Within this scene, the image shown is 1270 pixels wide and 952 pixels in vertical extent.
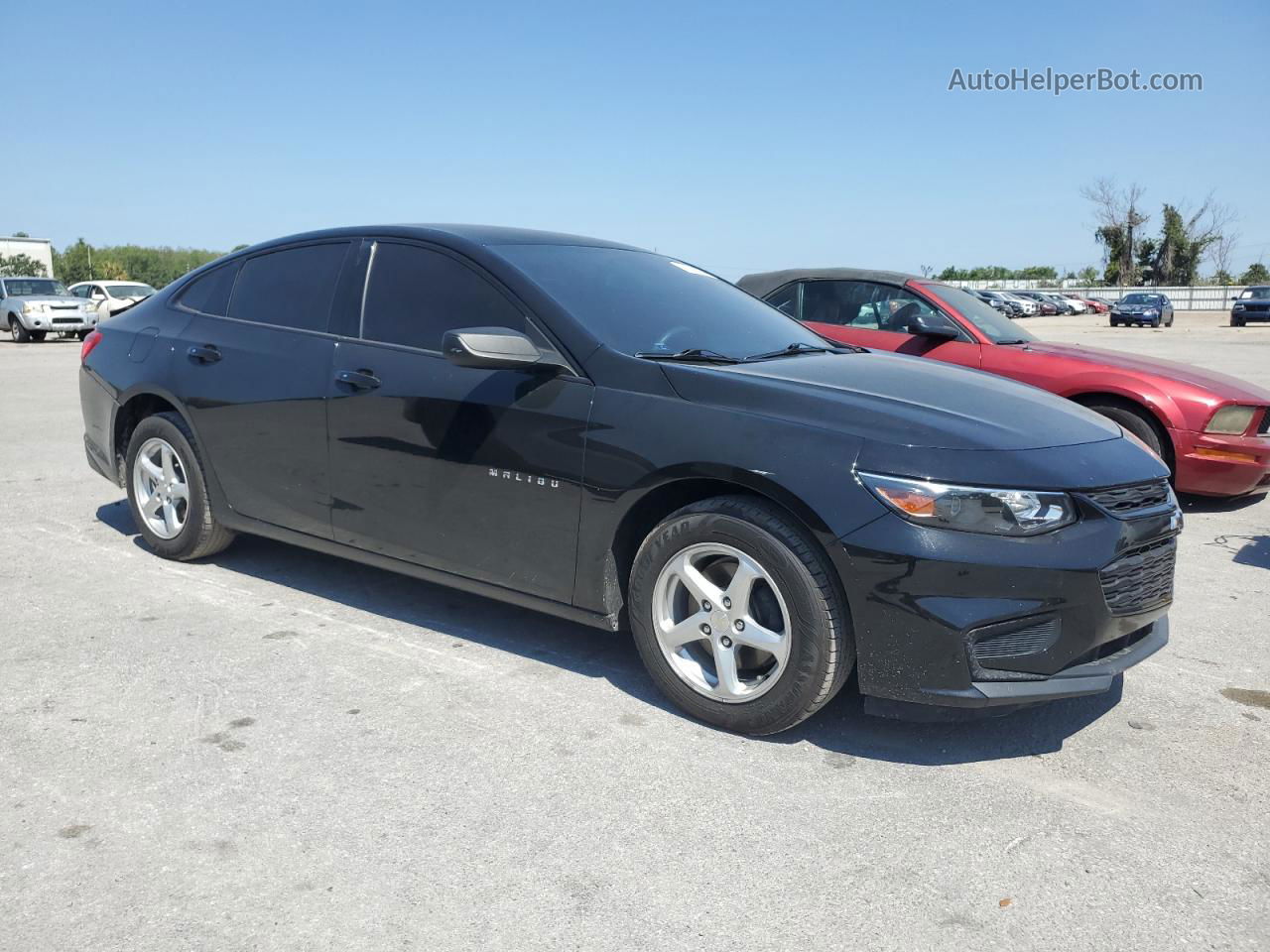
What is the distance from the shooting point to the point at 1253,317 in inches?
1650

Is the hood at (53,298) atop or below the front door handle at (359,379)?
atop

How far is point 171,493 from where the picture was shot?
530 centimetres

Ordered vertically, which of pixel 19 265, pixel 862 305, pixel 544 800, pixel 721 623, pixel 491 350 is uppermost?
pixel 19 265

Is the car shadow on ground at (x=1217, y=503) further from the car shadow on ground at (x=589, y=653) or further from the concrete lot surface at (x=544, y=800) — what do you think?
the car shadow on ground at (x=589, y=653)

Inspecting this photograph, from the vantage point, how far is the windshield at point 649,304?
4023 mm

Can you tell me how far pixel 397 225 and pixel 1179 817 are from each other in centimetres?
355

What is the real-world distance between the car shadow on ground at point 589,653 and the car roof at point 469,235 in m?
1.57

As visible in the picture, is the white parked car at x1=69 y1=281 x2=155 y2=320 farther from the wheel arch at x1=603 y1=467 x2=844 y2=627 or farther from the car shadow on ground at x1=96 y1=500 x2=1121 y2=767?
the wheel arch at x1=603 y1=467 x2=844 y2=627

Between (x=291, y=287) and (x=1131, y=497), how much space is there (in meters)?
3.51

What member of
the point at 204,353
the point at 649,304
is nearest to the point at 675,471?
the point at 649,304

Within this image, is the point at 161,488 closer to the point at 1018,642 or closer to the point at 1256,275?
the point at 1018,642

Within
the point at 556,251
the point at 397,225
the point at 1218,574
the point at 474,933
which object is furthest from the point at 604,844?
the point at 1218,574

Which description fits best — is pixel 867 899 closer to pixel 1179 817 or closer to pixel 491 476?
pixel 1179 817

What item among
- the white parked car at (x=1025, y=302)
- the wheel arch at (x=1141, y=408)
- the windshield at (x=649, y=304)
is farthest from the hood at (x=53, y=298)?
the white parked car at (x=1025, y=302)
